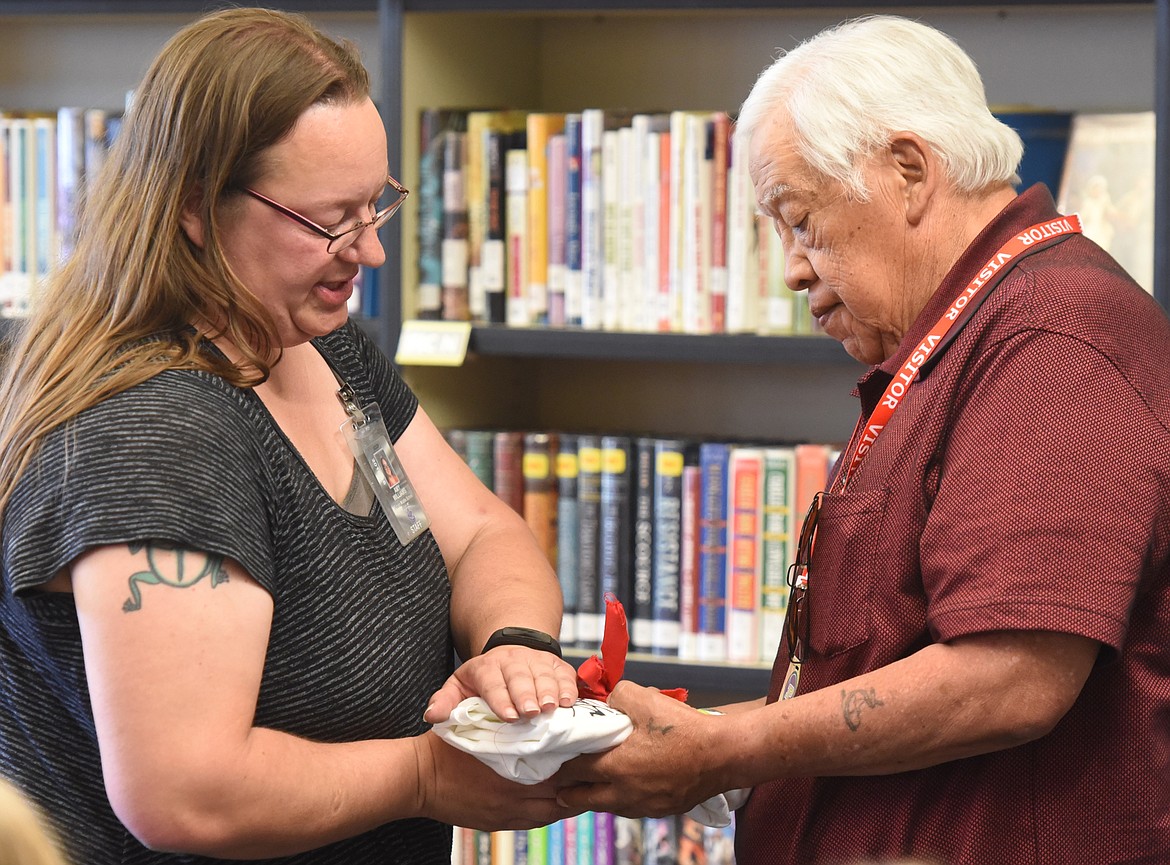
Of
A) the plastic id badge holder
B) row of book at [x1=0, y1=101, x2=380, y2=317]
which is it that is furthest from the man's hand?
row of book at [x1=0, y1=101, x2=380, y2=317]

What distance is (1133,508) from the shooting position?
3.74 feet

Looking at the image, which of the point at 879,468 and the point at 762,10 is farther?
the point at 762,10

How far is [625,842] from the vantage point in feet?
8.14

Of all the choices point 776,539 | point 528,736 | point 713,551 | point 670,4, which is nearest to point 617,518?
point 713,551

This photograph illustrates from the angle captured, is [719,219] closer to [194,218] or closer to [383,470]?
[383,470]

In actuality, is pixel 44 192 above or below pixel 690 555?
above

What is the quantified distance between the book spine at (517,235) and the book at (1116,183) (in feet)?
3.04

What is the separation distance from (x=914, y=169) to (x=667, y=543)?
1130mm

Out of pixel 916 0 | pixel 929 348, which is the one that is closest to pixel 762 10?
pixel 916 0

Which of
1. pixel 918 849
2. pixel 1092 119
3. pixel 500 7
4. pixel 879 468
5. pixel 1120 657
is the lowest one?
pixel 918 849

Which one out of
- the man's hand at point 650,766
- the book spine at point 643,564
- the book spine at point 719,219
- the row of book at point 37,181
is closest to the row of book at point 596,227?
the book spine at point 719,219

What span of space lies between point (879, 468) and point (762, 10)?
1.19 meters

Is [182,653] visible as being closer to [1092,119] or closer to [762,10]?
[762,10]

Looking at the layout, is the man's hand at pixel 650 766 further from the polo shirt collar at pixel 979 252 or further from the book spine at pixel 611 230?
the book spine at pixel 611 230
